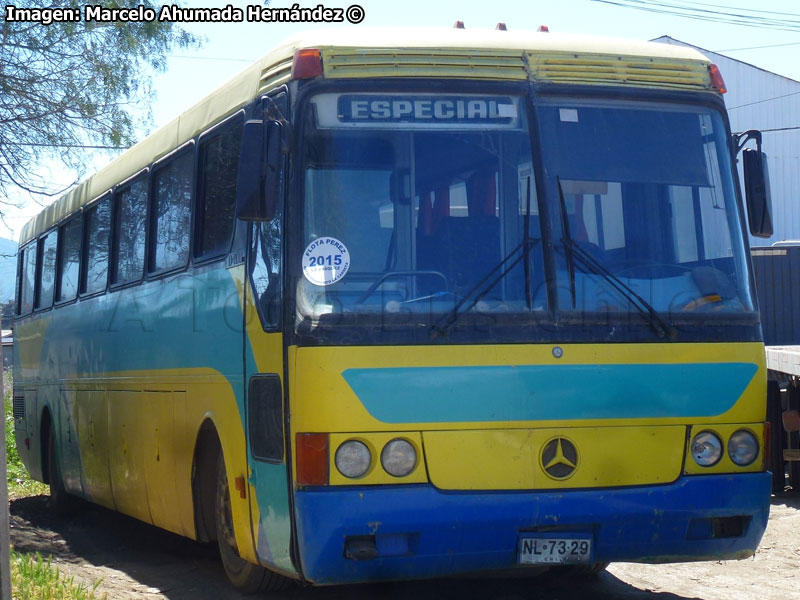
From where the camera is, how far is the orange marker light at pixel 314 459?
5.65m

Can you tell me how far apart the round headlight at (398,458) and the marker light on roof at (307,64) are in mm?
1899

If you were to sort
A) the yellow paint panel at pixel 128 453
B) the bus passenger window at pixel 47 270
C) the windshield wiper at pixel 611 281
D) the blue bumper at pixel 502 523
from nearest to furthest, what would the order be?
the blue bumper at pixel 502 523 < the windshield wiper at pixel 611 281 < the yellow paint panel at pixel 128 453 < the bus passenger window at pixel 47 270

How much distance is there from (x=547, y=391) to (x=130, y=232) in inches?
A: 192

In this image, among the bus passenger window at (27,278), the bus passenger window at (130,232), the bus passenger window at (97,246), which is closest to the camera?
the bus passenger window at (130,232)

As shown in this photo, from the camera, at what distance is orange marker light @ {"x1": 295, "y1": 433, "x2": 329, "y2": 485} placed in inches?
223

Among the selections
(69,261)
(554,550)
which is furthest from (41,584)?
(69,261)

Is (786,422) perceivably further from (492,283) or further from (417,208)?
(417,208)

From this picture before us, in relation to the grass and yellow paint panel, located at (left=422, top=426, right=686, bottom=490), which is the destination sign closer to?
yellow paint panel, located at (left=422, top=426, right=686, bottom=490)

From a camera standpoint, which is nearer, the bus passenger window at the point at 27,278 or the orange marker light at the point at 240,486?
the orange marker light at the point at 240,486

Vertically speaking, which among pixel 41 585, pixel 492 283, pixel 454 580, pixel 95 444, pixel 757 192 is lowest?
pixel 454 580

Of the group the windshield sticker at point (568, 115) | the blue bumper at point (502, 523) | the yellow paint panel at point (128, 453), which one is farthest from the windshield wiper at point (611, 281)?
the yellow paint panel at point (128, 453)

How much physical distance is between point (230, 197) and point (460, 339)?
2.13m

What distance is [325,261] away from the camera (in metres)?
5.84

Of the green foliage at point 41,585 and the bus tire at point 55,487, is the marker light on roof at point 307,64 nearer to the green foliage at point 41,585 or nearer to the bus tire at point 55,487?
the green foliage at point 41,585
